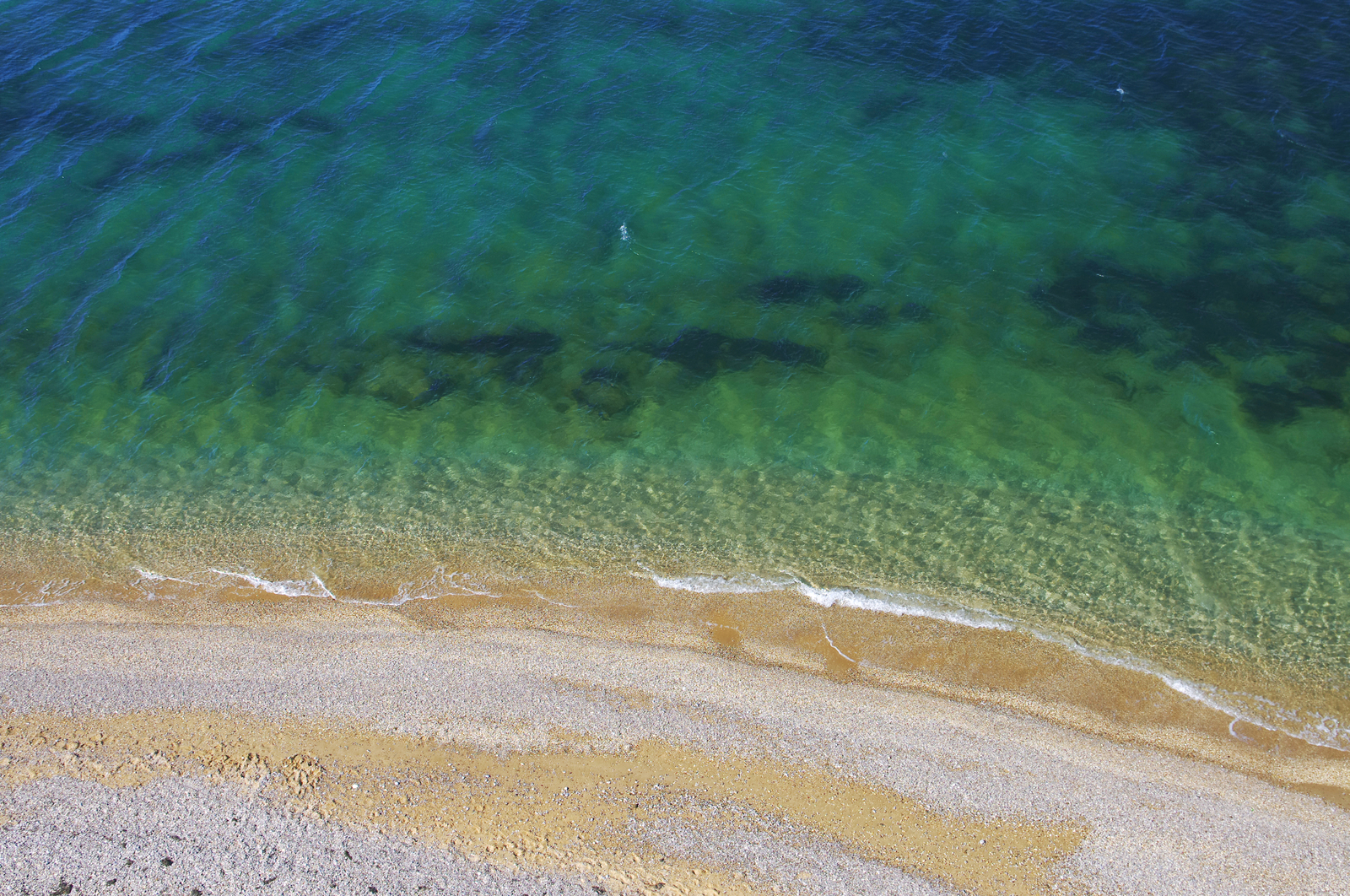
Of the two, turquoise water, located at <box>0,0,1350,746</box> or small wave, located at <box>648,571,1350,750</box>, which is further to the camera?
turquoise water, located at <box>0,0,1350,746</box>

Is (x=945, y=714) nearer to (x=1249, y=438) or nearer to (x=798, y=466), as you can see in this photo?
(x=798, y=466)

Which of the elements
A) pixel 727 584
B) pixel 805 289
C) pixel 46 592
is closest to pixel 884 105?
pixel 805 289

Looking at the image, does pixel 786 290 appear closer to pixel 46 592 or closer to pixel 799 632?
pixel 799 632

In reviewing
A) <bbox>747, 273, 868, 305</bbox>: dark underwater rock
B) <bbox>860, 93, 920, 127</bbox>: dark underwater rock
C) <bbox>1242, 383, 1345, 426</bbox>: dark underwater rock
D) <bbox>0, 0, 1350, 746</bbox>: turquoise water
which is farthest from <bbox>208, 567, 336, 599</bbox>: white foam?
<bbox>860, 93, 920, 127</bbox>: dark underwater rock

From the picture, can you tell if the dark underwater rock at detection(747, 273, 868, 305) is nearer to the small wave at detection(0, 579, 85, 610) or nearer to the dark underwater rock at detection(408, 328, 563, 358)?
the dark underwater rock at detection(408, 328, 563, 358)

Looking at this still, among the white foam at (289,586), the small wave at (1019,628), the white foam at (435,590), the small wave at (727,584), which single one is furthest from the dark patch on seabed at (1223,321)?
the white foam at (289,586)

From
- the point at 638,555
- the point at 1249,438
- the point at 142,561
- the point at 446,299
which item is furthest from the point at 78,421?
the point at 1249,438
